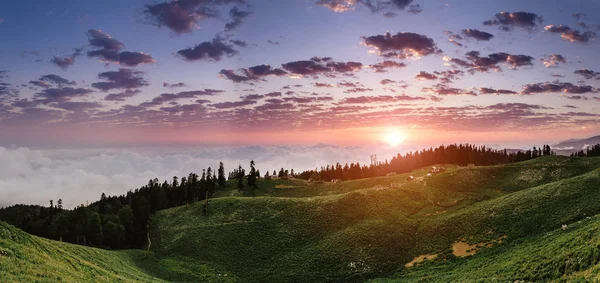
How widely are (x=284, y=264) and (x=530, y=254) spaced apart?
4520 cm

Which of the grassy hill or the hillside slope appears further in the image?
the hillside slope

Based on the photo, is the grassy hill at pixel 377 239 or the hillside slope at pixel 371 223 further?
the hillside slope at pixel 371 223

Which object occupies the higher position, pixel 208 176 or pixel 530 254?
pixel 208 176

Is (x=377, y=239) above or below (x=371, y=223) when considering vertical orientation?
below

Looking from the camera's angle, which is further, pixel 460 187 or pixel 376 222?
pixel 460 187

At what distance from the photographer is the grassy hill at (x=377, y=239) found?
44250mm

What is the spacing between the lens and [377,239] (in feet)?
250

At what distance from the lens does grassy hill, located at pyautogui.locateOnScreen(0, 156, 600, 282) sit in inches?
1742

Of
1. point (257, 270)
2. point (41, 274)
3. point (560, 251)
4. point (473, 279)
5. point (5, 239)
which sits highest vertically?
point (5, 239)

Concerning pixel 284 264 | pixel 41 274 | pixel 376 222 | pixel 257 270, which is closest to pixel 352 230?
pixel 376 222

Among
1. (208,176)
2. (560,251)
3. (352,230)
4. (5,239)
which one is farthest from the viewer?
(208,176)

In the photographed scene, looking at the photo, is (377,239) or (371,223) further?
(371,223)

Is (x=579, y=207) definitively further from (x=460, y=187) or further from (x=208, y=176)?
(x=208, y=176)

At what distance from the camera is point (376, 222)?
84.1 meters
